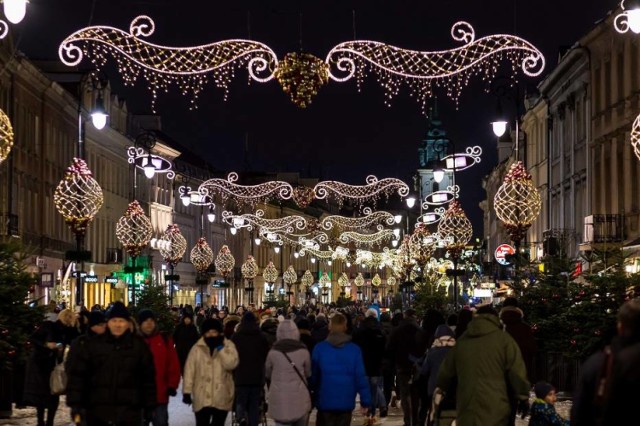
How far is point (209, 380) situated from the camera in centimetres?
1770

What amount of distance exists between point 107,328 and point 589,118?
3853 cm

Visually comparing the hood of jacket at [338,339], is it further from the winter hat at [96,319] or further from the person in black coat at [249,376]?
the person in black coat at [249,376]

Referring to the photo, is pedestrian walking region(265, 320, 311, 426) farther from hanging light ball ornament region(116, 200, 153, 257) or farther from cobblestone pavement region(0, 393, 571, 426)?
hanging light ball ornament region(116, 200, 153, 257)

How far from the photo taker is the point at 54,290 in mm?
59969

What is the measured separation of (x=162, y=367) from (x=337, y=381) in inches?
111

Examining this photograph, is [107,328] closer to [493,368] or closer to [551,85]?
[493,368]

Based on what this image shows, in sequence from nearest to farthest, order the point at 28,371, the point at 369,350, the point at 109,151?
the point at 28,371
the point at 369,350
the point at 109,151

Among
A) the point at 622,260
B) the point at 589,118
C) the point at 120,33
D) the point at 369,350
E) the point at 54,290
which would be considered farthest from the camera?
the point at 54,290

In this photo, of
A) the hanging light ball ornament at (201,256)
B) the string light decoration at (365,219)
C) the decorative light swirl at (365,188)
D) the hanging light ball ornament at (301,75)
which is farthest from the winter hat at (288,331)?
the string light decoration at (365,219)

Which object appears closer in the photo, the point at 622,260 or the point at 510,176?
the point at 622,260

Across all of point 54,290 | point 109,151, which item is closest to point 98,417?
point 54,290

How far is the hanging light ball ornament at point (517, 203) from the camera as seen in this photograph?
3375 cm

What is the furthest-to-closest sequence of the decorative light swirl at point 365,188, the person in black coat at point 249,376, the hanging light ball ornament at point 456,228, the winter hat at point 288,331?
the decorative light swirl at point 365,188 < the hanging light ball ornament at point 456,228 < the person in black coat at point 249,376 < the winter hat at point 288,331

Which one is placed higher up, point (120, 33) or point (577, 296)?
point (120, 33)
